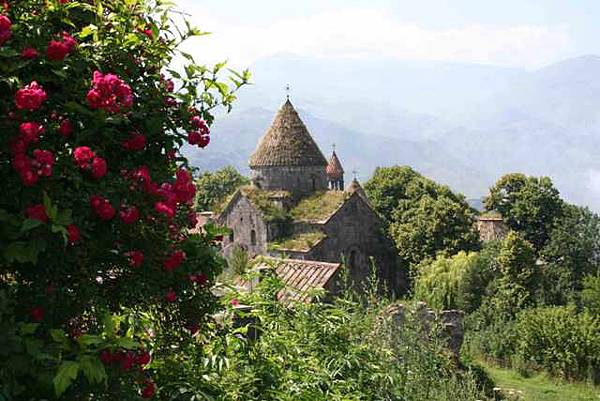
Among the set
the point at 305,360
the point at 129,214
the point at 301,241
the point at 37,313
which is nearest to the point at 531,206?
the point at 301,241

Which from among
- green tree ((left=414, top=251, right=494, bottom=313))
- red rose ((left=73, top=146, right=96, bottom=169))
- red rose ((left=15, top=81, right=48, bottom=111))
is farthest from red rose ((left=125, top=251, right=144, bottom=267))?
green tree ((left=414, top=251, right=494, bottom=313))

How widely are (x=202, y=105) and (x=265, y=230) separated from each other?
22.6 meters

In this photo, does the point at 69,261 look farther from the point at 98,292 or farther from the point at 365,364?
the point at 365,364

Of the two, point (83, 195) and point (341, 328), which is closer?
point (83, 195)

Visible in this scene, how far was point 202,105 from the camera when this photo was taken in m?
3.75

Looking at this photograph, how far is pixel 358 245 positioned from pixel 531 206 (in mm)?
9293

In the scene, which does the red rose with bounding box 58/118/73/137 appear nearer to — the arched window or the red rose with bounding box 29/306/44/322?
the red rose with bounding box 29/306/44/322

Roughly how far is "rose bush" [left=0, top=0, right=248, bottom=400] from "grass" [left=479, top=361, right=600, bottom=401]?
45.9ft

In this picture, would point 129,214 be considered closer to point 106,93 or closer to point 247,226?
point 106,93

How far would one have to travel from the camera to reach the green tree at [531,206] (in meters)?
29.8

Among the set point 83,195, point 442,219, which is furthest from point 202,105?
point 442,219

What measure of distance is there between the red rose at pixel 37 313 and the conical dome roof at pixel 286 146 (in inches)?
970

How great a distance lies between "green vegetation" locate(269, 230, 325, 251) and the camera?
82.2 ft

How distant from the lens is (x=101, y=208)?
275 cm
